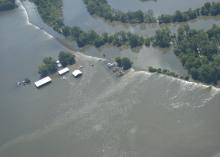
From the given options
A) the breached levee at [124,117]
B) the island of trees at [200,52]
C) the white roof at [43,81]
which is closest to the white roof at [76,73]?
the breached levee at [124,117]

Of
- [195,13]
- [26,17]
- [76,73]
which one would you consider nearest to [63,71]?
[76,73]

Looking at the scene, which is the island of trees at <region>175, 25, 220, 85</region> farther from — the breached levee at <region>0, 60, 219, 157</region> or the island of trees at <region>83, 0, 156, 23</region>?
the island of trees at <region>83, 0, 156, 23</region>

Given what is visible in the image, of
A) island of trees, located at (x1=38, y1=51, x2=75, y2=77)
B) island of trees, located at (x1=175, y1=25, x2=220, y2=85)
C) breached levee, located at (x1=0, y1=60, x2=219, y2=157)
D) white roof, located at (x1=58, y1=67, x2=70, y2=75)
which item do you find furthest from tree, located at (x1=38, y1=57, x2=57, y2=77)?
island of trees, located at (x1=175, y1=25, x2=220, y2=85)

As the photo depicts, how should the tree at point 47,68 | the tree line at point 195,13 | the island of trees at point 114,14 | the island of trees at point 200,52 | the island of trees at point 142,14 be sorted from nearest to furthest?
the island of trees at point 200,52 < the tree at point 47,68 < the tree line at point 195,13 < the island of trees at point 142,14 < the island of trees at point 114,14

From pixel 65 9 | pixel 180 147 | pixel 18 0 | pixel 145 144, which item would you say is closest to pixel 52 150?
pixel 145 144

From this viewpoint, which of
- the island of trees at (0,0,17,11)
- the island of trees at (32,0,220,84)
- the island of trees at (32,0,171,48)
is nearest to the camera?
the island of trees at (32,0,220,84)

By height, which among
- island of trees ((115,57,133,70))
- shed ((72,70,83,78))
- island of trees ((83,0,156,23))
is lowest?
shed ((72,70,83,78))

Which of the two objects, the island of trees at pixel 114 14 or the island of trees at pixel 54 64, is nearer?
the island of trees at pixel 54 64

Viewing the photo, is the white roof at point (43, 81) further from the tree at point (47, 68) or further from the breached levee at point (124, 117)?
the breached levee at point (124, 117)

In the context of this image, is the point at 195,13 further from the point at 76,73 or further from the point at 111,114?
the point at 111,114
